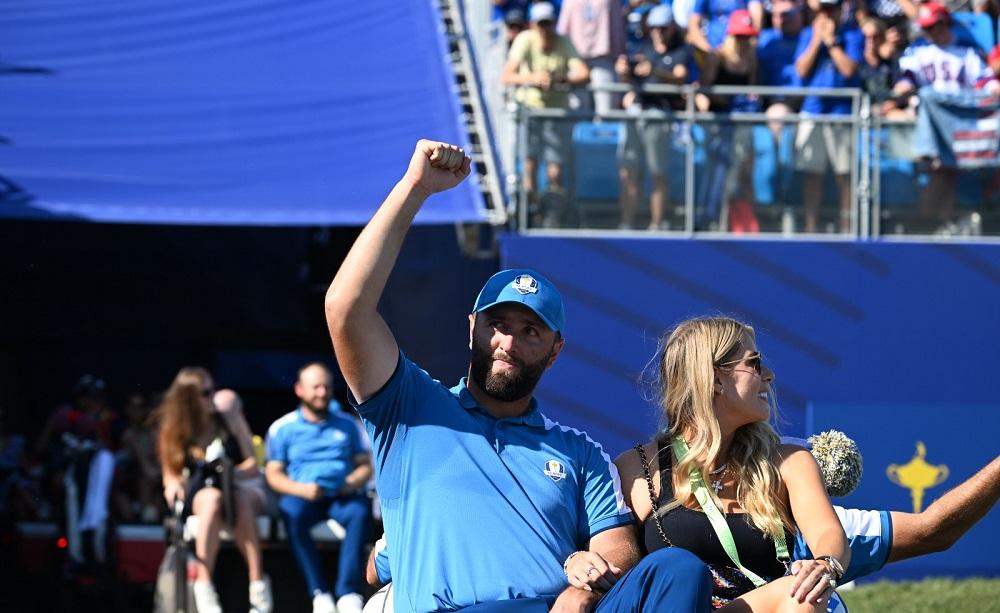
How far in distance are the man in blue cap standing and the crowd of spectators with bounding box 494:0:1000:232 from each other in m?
5.77

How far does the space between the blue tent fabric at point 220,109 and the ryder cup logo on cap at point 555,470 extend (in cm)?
501

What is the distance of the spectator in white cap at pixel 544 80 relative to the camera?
959cm

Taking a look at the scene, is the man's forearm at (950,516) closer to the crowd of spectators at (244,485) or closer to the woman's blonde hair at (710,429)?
the woman's blonde hair at (710,429)

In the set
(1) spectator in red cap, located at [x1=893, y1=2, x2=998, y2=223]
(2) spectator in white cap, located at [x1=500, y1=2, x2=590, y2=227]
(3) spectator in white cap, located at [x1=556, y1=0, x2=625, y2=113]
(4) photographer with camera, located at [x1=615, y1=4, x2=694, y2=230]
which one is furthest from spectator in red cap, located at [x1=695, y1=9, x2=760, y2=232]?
(1) spectator in red cap, located at [x1=893, y1=2, x2=998, y2=223]

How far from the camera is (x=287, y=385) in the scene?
1326 centimetres

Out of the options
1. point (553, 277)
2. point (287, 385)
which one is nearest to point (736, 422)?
point (553, 277)

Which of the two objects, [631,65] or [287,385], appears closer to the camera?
[631,65]

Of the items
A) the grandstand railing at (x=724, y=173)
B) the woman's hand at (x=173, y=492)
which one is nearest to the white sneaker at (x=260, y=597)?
the woman's hand at (x=173, y=492)

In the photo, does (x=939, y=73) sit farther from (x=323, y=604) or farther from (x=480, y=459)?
(x=480, y=459)

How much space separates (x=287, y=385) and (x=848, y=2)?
594 centimetres

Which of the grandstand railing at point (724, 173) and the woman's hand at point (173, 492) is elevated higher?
the grandstand railing at point (724, 173)

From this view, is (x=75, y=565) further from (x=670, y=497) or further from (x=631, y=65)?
(x=670, y=497)

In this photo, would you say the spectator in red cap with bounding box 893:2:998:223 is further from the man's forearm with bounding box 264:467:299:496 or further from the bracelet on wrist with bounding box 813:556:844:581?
the bracelet on wrist with bounding box 813:556:844:581

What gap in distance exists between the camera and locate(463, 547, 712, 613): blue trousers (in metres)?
3.37
